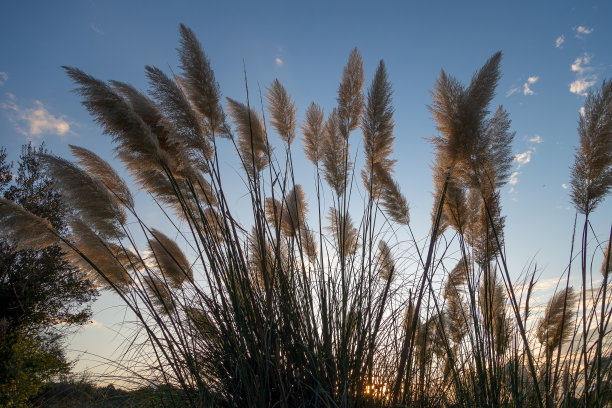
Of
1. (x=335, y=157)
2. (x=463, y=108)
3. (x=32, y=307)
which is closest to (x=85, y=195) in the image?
(x=335, y=157)

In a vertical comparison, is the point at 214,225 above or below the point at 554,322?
above

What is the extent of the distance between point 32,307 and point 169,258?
11.9 m

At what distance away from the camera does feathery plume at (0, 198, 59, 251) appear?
2613mm

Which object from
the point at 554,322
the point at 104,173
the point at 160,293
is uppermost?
the point at 104,173

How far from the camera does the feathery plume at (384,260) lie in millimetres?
3195

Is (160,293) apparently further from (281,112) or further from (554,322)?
(554,322)

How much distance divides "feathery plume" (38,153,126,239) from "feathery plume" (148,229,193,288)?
0.31 metres

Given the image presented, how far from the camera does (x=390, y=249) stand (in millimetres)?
3447

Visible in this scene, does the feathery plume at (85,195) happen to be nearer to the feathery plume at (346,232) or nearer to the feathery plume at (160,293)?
the feathery plume at (160,293)

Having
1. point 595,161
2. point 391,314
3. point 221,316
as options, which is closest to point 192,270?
point 221,316

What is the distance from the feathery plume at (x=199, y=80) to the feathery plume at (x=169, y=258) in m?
0.96

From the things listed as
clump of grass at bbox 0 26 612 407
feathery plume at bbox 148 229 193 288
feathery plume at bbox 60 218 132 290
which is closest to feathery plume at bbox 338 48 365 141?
clump of grass at bbox 0 26 612 407

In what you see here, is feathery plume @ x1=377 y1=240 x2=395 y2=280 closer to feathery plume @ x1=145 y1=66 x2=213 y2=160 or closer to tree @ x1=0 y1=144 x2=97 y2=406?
feathery plume @ x1=145 y1=66 x2=213 y2=160

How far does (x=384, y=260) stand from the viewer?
129 inches
